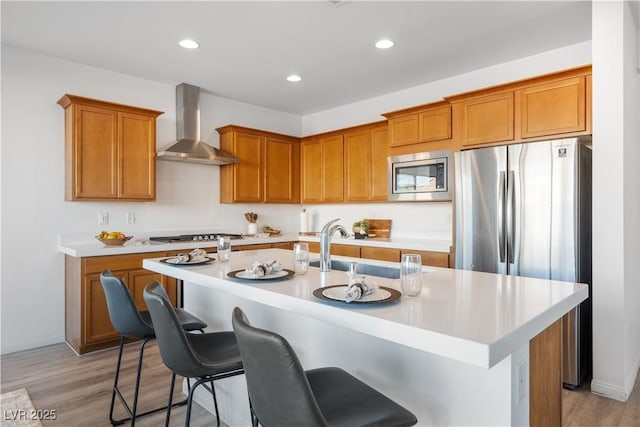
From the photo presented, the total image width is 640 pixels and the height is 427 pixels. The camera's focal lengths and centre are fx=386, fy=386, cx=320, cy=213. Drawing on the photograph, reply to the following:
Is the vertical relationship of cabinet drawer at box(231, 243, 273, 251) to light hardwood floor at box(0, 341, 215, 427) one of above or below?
above

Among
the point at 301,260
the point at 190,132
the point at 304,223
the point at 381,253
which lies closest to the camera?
the point at 301,260

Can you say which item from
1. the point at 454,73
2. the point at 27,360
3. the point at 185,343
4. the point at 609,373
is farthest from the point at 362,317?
the point at 454,73

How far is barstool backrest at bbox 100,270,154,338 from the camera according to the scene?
1928mm

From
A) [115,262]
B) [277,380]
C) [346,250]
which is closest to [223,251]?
[277,380]

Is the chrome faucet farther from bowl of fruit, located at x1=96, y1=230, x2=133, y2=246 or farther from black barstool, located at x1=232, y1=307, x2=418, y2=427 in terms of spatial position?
bowl of fruit, located at x1=96, y1=230, x2=133, y2=246

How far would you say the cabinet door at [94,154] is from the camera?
3.51 m

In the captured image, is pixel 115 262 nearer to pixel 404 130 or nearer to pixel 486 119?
pixel 404 130

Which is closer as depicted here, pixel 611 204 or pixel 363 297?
pixel 363 297

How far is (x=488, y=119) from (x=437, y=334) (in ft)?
9.38

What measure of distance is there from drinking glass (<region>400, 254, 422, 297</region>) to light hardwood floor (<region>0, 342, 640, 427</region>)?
1556mm

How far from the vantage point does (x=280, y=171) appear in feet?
17.4

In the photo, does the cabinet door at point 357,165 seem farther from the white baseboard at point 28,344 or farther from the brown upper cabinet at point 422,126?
the white baseboard at point 28,344

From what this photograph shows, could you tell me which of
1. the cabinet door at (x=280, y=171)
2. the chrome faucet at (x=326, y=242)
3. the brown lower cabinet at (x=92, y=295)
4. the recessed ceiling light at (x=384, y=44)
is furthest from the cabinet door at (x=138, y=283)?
the recessed ceiling light at (x=384, y=44)

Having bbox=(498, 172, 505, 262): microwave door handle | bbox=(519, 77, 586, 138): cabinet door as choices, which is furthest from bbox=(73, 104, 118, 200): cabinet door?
bbox=(519, 77, 586, 138): cabinet door
